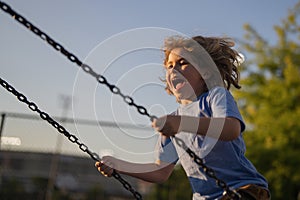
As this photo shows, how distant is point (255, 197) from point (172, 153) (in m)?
0.70

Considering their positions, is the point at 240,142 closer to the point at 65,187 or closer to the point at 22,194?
the point at 22,194

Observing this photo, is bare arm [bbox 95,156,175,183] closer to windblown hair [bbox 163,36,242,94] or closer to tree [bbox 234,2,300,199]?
windblown hair [bbox 163,36,242,94]

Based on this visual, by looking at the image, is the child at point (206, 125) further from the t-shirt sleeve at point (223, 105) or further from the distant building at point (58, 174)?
the distant building at point (58, 174)

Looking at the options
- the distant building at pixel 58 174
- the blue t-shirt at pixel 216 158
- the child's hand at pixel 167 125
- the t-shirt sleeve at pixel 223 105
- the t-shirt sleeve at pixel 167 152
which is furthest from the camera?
the distant building at pixel 58 174

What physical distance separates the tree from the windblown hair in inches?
380

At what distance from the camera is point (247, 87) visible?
1325 centimetres

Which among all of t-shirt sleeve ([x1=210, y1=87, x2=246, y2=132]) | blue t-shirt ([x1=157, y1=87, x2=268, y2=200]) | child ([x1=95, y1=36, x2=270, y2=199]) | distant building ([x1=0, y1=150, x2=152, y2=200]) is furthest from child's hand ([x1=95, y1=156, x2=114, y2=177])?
distant building ([x1=0, y1=150, x2=152, y2=200])

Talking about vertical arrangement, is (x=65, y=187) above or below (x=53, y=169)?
below

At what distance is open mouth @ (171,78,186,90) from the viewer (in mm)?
2490

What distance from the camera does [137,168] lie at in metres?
2.69

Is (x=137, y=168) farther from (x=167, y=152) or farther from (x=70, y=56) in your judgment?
(x=70, y=56)

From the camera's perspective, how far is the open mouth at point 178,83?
249cm

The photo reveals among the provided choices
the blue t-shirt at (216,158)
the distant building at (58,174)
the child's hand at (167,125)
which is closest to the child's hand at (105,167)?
the blue t-shirt at (216,158)

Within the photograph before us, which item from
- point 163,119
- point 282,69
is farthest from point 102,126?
point 282,69
